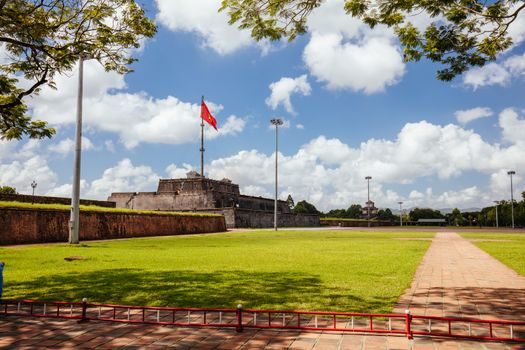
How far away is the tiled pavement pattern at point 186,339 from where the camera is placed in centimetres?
442

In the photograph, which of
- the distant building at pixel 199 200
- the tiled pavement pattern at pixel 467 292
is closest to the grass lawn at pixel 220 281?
the tiled pavement pattern at pixel 467 292

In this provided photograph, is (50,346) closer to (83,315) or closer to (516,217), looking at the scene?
(83,315)

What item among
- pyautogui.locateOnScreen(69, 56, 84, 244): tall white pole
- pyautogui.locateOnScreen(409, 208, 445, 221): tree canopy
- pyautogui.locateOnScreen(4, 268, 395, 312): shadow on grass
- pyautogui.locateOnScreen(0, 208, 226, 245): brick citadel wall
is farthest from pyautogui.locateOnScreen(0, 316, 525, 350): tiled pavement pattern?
pyautogui.locateOnScreen(409, 208, 445, 221): tree canopy

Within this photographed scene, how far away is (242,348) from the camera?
437 centimetres

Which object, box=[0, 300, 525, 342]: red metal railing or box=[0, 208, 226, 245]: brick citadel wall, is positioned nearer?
box=[0, 300, 525, 342]: red metal railing

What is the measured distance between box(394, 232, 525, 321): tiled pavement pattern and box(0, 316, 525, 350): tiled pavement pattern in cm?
155

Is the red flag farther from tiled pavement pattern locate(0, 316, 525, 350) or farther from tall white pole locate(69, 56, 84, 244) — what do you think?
tiled pavement pattern locate(0, 316, 525, 350)

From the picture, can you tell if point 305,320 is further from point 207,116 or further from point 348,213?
point 348,213

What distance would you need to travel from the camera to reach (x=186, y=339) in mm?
4711

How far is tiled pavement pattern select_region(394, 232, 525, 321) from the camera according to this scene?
6027 mm

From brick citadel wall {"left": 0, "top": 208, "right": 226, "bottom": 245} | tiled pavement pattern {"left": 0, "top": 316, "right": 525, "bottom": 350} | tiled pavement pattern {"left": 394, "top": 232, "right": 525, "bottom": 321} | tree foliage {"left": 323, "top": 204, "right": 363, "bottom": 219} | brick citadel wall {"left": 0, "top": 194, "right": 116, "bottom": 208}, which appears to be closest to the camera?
tiled pavement pattern {"left": 0, "top": 316, "right": 525, "bottom": 350}

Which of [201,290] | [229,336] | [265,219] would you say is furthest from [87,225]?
[265,219]

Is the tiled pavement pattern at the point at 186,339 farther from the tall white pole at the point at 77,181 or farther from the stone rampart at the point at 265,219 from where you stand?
the stone rampart at the point at 265,219

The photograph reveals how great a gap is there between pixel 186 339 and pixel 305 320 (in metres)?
1.67
